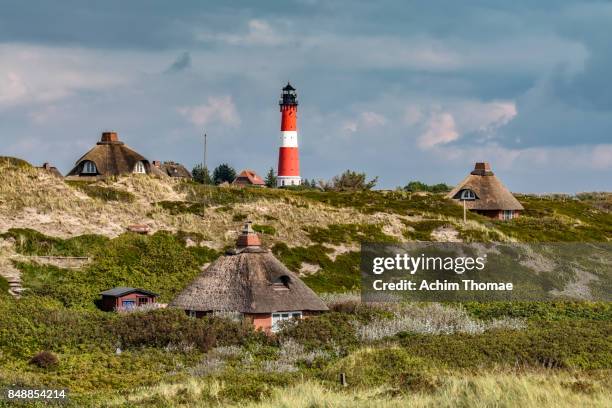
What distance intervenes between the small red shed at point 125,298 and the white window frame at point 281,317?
6728 mm

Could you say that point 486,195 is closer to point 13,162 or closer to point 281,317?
point 13,162

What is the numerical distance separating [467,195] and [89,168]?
32.0 m

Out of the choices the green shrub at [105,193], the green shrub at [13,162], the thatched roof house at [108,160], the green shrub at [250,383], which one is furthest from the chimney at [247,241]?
the thatched roof house at [108,160]

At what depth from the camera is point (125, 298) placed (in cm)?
4225

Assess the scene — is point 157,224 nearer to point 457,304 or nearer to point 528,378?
point 457,304

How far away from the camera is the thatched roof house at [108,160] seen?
7412 cm

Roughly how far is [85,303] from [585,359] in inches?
862

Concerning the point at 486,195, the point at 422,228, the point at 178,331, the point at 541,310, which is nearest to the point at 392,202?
the point at 486,195

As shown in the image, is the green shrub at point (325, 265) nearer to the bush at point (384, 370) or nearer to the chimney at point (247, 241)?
the chimney at point (247, 241)

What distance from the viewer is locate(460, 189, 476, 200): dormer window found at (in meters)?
82.1

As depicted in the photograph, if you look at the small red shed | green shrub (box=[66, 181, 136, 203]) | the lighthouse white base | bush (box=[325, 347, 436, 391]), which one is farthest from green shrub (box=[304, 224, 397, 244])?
the lighthouse white base

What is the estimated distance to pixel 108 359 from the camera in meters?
33.4

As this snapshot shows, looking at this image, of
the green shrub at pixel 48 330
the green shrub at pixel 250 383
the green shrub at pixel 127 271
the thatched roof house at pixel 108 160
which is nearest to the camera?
the green shrub at pixel 250 383

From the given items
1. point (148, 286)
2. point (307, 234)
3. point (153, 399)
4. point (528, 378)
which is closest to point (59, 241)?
point (148, 286)
